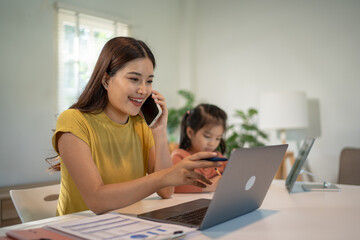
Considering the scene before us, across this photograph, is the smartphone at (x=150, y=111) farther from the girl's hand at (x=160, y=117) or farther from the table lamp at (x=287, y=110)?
the table lamp at (x=287, y=110)

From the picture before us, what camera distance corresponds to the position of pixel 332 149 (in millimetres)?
3697

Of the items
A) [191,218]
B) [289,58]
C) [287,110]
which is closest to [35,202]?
[191,218]

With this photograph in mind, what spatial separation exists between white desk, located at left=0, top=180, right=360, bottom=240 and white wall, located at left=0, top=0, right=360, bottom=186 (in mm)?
2186

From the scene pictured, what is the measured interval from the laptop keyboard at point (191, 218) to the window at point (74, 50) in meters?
2.85

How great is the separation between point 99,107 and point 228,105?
→ 3280 mm

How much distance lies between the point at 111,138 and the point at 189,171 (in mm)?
524

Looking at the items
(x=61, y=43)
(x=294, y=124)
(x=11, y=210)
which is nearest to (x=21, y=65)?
(x=61, y=43)

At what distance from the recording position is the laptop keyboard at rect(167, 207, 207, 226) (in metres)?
0.91

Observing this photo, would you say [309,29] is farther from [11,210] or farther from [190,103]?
[11,210]

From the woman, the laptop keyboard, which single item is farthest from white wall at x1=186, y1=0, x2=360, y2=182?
the laptop keyboard

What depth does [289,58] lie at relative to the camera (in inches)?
157

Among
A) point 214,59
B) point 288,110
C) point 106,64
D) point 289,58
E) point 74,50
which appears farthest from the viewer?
point 214,59

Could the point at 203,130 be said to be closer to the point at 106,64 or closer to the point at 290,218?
the point at 106,64

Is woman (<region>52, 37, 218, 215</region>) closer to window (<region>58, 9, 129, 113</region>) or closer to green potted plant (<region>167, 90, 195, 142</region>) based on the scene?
window (<region>58, 9, 129, 113</region>)
